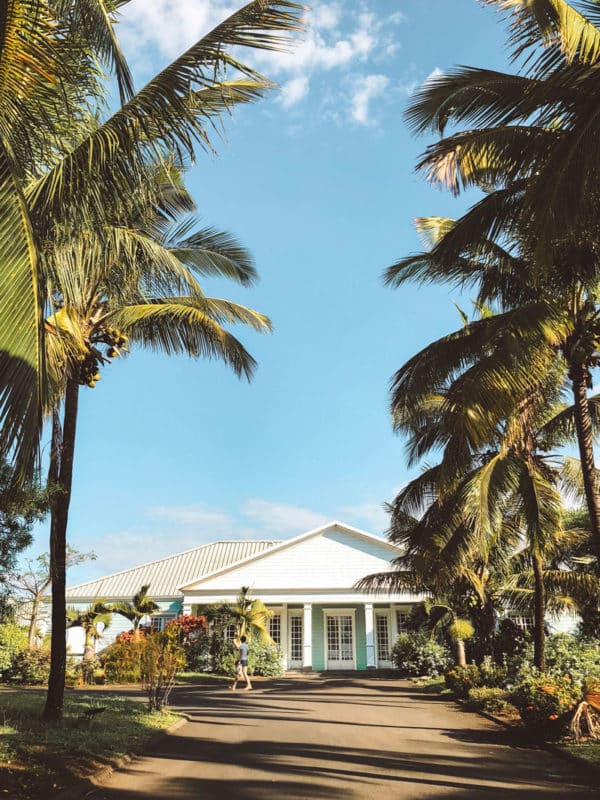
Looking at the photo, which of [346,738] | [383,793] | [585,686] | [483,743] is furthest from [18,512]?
[585,686]

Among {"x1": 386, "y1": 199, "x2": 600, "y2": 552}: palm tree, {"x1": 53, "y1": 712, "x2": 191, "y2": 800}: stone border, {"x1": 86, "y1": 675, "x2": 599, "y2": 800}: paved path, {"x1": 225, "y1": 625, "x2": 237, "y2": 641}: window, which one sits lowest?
{"x1": 86, "y1": 675, "x2": 599, "y2": 800}: paved path

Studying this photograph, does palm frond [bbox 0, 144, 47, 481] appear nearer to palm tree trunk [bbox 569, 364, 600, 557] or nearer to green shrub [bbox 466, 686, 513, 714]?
palm tree trunk [bbox 569, 364, 600, 557]

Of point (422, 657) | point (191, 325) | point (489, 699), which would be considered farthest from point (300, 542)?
point (191, 325)

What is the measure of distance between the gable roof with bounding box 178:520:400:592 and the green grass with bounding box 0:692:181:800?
Answer: 1766cm

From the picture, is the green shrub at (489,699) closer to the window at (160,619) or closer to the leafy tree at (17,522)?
the leafy tree at (17,522)

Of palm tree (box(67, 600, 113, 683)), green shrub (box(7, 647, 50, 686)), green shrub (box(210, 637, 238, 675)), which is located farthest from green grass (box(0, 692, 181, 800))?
green shrub (box(210, 637, 238, 675))

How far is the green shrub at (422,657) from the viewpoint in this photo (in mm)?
24578

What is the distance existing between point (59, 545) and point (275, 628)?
22.8 metres

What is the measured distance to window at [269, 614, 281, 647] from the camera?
3078cm

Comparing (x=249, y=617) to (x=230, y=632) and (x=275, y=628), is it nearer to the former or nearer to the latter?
(x=230, y=632)

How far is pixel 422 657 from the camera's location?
81.5 ft

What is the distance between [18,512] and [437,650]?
20422 millimetres

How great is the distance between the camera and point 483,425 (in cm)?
884

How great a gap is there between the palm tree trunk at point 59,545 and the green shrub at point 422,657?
17595mm
